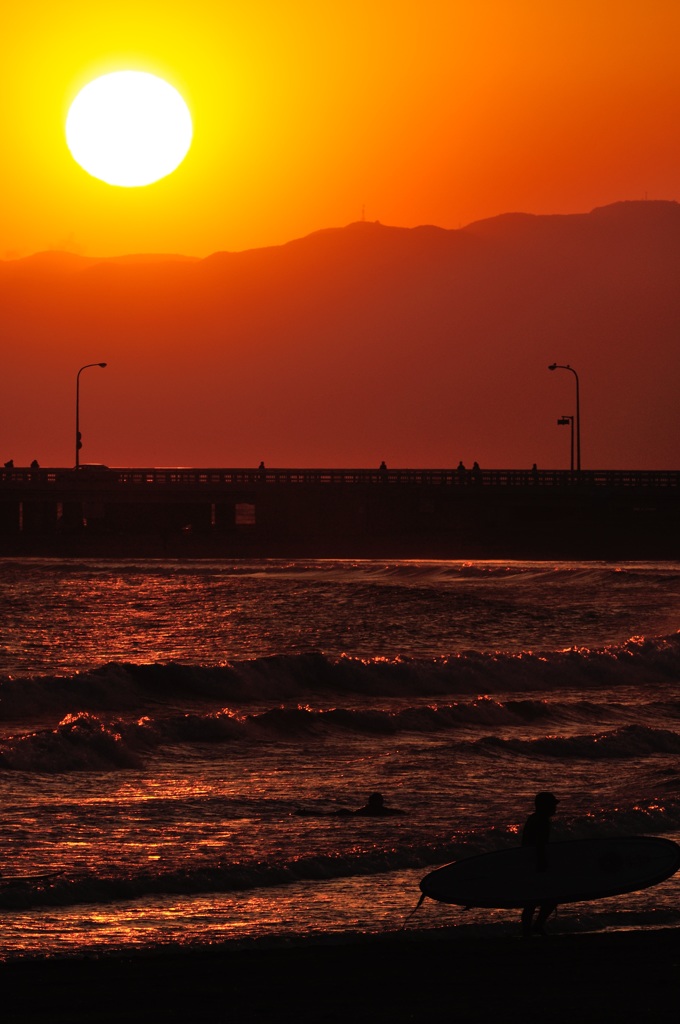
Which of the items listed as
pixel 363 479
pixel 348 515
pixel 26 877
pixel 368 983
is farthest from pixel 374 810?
pixel 363 479

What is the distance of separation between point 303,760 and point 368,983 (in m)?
11.9

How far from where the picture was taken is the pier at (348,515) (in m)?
93.5

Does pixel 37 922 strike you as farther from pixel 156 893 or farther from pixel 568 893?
pixel 568 893

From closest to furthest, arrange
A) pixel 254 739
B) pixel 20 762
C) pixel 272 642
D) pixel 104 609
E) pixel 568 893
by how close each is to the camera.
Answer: pixel 568 893 < pixel 20 762 < pixel 254 739 < pixel 272 642 < pixel 104 609

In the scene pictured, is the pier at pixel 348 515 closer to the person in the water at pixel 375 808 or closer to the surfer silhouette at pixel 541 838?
the person in the water at pixel 375 808

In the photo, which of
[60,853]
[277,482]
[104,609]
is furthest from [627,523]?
[60,853]

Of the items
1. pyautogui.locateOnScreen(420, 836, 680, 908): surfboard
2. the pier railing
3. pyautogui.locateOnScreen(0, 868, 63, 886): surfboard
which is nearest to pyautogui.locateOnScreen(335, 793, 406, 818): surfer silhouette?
pyautogui.locateOnScreen(0, 868, 63, 886): surfboard

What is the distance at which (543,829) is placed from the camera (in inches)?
547

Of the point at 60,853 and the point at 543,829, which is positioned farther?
the point at 60,853

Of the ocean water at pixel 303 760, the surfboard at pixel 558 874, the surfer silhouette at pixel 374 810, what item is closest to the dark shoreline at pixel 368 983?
the surfboard at pixel 558 874

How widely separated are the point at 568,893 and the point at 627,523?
269ft

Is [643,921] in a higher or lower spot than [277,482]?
lower

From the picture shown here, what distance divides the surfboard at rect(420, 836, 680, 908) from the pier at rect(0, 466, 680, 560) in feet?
253

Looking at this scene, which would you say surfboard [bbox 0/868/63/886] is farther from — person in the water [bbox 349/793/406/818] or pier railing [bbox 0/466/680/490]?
pier railing [bbox 0/466/680/490]
